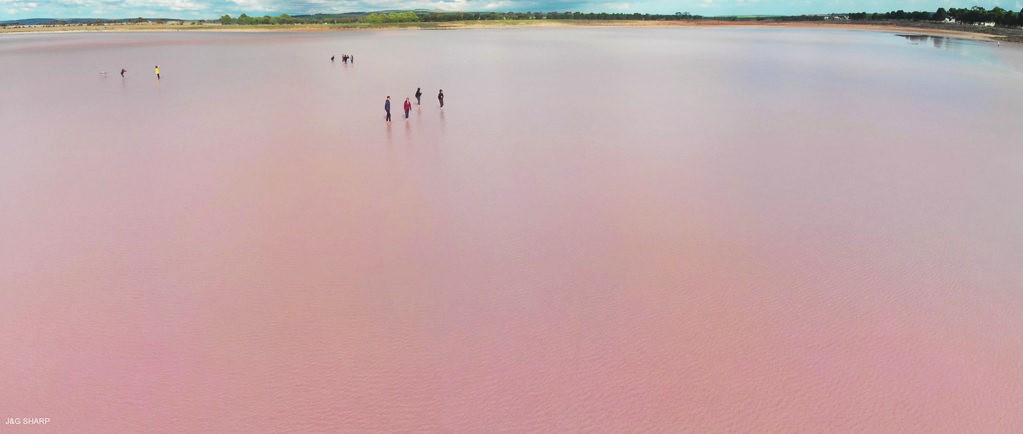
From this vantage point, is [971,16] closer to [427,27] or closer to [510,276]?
[427,27]

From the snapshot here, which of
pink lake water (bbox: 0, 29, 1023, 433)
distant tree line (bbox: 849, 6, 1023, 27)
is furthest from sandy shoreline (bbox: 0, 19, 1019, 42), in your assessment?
pink lake water (bbox: 0, 29, 1023, 433)

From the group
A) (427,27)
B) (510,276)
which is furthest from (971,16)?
(510,276)

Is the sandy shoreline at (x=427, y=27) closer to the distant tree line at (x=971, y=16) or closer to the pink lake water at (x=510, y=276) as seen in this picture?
the distant tree line at (x=971, y=16)

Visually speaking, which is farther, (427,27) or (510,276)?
(427,27)

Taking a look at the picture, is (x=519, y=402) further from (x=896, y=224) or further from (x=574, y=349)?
(x=896, y=224)

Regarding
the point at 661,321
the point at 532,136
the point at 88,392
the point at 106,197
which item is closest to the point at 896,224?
the point at 661,321

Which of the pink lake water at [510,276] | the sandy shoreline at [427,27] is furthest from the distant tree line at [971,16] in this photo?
the pink lake water at [510,276]

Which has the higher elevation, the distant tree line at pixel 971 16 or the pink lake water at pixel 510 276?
the distant tree line at pixel 971 16

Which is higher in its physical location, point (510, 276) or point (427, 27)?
point (427, 27)
